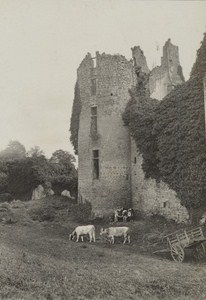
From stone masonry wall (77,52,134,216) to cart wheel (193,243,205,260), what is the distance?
9111 millimetres

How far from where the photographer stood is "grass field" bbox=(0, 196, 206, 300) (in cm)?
928

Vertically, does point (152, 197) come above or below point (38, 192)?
below

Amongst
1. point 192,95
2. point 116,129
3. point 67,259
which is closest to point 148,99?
point 116,129

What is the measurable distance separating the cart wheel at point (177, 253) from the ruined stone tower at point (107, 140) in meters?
8.44

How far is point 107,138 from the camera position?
2406cm

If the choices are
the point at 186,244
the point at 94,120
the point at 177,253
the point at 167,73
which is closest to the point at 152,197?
the point at 94,120

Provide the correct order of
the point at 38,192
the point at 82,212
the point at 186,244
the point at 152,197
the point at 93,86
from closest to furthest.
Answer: the point at 186,244 → the point at 152,197 → the point at 82,212 → the point at 93,86 → the point at 38,192

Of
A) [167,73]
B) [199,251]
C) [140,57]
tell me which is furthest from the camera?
[167,73]

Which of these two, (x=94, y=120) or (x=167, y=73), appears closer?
(x=94, y=120)

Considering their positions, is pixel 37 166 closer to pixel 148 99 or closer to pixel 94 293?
pixel 148 99

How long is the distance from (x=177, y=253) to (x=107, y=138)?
1151 centimetres

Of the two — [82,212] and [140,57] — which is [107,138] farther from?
[140,57]

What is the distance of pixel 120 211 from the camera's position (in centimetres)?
2291

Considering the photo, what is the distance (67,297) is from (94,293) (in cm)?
81
